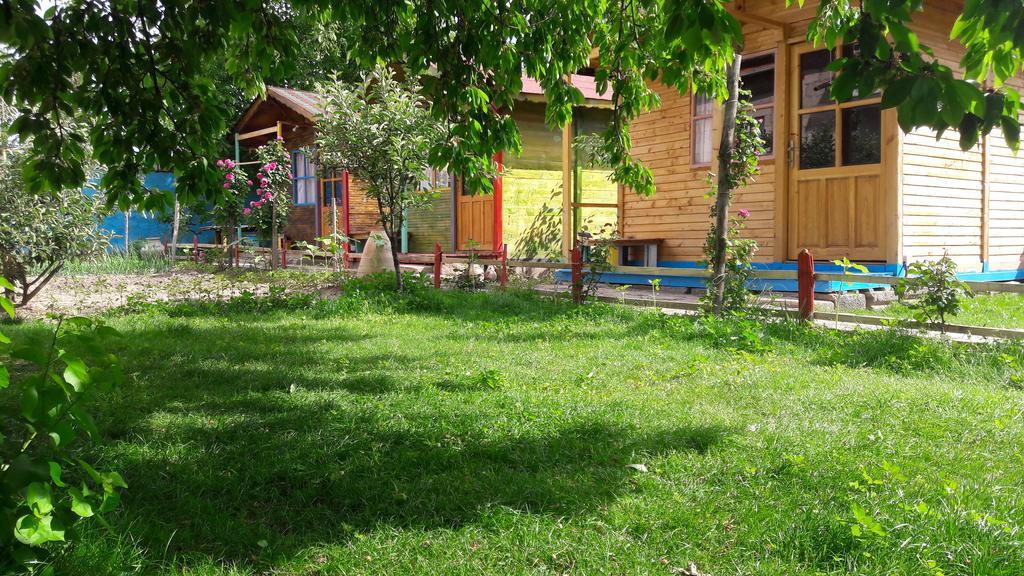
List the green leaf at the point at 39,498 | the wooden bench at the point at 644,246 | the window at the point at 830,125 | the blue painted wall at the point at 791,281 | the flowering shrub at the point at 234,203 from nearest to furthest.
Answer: the green leaf at the point at 39,498, the blue painted wall at the point at 791,281, the window at the point at 830,125, the wooden bench at the point at 644,246, the flowering shrub at the point at 234,203

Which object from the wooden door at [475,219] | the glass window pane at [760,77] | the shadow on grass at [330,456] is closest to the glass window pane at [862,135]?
the glass window pane at [760,77]

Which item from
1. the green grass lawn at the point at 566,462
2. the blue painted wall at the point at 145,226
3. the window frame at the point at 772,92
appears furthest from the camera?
the blue painted wall at the point at 145,226

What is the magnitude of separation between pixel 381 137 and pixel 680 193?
16.4ft

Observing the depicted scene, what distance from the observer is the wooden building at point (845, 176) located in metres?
10.3

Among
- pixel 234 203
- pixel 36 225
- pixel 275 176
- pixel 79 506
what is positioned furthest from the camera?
pixel 234 203

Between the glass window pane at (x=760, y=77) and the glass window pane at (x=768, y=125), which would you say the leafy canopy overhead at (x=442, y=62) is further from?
the glass window pane at (x=760, y=77)

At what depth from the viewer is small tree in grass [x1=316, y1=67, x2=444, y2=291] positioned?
1123 cm

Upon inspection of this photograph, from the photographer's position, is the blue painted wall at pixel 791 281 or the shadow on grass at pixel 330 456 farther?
the blue painted wall at pixel 791 281

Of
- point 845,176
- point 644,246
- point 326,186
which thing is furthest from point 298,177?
point 845,176

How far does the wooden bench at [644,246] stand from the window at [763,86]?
2.46 m

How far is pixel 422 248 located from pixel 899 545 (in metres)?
17.4

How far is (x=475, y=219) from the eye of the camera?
695 inches

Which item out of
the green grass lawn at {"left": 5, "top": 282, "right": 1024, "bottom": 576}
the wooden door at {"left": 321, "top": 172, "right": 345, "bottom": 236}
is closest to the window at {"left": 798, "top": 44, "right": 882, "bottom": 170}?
the green grass lawn at {"left": 5, "top": 282, "right": 1024, "bottom": 576}

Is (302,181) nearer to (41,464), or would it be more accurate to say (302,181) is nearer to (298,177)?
(298,177)
